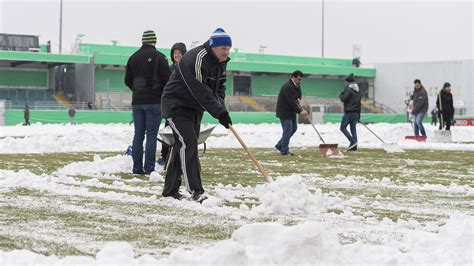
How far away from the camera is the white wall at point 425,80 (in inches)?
2549

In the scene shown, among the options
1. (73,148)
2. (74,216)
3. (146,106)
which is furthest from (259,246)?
(73,148)

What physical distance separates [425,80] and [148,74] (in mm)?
59172

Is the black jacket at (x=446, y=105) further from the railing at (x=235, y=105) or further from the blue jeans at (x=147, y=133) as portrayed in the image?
the railing at (x=235, y=105)

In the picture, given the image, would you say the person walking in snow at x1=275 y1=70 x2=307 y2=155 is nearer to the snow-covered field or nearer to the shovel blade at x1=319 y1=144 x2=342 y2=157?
the shovel blade at x1=319 y1=144 x2=342 y2=157

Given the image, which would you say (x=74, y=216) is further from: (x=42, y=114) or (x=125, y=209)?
(x=42, y=114)

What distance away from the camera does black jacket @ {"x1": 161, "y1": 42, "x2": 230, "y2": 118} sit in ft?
24.6

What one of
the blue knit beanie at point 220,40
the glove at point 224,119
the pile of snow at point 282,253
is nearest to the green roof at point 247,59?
the blue knit beanie at point 220,40

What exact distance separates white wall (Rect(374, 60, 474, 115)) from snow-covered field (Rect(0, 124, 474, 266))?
5328cm

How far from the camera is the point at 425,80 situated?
2653 inches

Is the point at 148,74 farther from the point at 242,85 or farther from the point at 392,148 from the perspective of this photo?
the point at 242,85

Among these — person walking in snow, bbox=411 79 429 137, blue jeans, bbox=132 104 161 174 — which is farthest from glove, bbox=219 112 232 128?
person walking in snow, bbox=411 79 429 137

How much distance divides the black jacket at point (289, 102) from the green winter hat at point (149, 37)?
18.9 ft

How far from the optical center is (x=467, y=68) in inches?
2564

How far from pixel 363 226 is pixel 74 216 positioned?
7.30 feet
